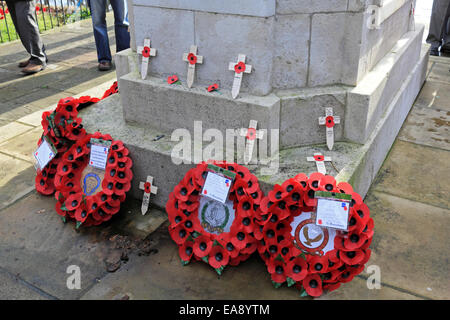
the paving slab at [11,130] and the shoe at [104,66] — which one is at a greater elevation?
the shoe at [104,66]

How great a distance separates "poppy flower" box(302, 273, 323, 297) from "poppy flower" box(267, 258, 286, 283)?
13 centimetres

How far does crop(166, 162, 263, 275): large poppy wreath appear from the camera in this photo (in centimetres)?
276

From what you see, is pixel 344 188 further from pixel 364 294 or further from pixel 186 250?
pixel 186 250

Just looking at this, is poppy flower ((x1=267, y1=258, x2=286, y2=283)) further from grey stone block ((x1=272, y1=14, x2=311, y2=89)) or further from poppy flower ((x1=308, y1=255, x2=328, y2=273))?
grey stone block ((x1=272, y1=14, x2=311, y2=89))

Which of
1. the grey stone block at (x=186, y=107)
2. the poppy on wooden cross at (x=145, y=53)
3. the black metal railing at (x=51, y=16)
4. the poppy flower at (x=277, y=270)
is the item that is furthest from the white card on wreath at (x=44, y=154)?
the black metal railing at (x=51, y=16)

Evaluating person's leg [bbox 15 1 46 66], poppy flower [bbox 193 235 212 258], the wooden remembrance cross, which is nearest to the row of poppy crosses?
the wooden remembrance cross

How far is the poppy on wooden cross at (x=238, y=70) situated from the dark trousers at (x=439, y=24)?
5222mm

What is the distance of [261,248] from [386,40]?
7.51ft

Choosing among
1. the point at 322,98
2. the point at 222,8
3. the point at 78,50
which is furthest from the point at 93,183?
the point at 78,50

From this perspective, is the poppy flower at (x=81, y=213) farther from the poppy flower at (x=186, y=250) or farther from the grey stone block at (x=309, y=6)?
the grey stone block at (x=309, y=6)

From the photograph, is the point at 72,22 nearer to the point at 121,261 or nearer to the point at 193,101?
the point at 193,101

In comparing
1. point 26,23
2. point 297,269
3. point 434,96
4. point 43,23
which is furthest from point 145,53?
→ point 43,23

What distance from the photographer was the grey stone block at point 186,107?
9.95 ft

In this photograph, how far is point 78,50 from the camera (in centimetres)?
721
